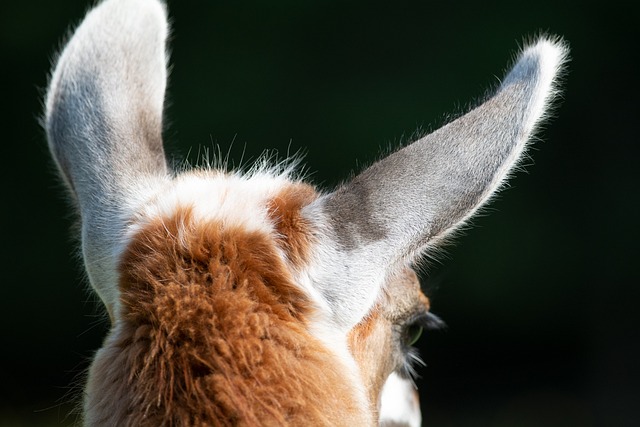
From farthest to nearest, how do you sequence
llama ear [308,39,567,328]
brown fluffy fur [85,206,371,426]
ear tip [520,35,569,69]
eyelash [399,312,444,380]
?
eyelash [399,312,444,380]
ear tip [520,35,569,69]
llama ear [308,39,567,328]
brown fluffy fur [85,206,371,426]

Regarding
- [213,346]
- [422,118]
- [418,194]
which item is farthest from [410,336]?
[422,118]

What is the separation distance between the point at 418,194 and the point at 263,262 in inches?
15.5

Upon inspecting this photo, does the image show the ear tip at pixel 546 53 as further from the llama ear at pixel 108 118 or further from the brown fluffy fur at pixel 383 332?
the llama ear at pixel 108 118

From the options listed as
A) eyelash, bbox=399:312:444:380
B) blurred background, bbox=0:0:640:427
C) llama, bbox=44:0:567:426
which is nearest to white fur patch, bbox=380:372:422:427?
eyelash, bbox=399:312:444:380

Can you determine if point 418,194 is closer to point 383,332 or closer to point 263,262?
point 263,262

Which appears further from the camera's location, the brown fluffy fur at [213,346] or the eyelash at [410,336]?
the eyelash at [410,336]

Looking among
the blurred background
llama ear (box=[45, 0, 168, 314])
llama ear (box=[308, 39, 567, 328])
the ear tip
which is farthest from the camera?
the blurred background

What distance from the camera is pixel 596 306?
860 centimetres

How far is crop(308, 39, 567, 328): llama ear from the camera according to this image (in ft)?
6.93

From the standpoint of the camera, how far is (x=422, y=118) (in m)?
7.90

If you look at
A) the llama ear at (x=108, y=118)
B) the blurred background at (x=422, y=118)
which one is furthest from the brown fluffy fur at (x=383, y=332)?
the blurred background at (x=422, y=118)

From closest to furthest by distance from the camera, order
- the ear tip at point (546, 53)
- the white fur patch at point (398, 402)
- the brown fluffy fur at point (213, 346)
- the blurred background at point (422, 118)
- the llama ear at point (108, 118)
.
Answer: the brown fluffy fur at point (213, 346), the ear tip at point (546, 53), the llama ear at point (108, 118), the white fur patch at point (398, 402), the blurred background at point (422, 118)

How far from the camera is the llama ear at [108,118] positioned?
238 cm

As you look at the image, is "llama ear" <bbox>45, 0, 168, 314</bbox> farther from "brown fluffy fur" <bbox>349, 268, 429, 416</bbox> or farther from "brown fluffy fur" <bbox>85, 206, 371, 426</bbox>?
"brown fluffy fur" <bbox>349, 268, 429, 416</bbox>
